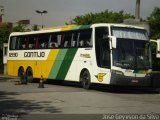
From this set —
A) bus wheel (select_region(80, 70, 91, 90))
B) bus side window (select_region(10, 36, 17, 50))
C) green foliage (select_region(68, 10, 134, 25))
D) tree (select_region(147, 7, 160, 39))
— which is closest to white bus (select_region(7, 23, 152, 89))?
bus wheel (select_region(80, 70, 91, 90))

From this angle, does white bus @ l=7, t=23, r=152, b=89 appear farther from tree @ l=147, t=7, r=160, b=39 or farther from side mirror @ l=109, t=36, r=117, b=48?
tree @ l=147, t=7, r=160, b=39

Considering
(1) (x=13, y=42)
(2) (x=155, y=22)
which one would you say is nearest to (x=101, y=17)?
(2) (x=155, y=22)

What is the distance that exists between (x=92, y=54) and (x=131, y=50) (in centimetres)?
209

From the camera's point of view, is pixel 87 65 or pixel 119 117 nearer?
pixel 119 117

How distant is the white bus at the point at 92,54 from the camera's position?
2280cm

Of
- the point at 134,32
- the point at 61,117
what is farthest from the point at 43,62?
the point at 61,117

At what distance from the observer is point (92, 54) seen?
24.1 m

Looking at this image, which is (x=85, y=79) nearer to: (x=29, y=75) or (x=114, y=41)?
(x=114, y=41)

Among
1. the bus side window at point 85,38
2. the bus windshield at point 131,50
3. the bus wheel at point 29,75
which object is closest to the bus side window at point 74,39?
the bus side window at point 85,38

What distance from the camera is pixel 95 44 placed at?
78.7 ft

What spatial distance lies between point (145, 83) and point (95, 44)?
309cm

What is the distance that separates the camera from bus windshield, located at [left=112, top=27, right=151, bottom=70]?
74.7ft

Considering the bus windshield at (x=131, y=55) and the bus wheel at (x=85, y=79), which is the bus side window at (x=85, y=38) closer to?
the bus wheel at (x=85, y=79)

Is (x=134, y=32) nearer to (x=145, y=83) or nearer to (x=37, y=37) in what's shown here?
(x=145, y=83)
